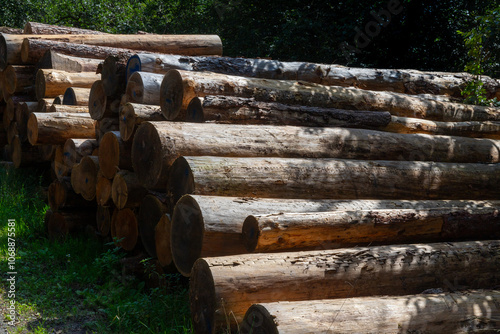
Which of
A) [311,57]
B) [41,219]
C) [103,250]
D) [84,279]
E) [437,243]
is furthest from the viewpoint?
[311,57]

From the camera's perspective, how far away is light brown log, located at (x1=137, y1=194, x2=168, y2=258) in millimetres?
4824

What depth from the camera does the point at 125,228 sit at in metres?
5.50

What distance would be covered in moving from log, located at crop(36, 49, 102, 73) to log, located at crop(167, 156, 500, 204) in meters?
4.46

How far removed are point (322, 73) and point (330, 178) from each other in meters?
3.22

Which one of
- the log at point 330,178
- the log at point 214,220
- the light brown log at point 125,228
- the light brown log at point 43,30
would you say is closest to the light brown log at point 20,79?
the light brown log at point 43,30

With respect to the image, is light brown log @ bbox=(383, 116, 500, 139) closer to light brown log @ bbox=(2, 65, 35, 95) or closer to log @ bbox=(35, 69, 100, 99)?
log @ bbox=(35, 69, 100, 99)

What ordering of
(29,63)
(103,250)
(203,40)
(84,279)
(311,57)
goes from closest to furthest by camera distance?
1. (84,279)
2. (103,250)
3. (29,63)
4. (203,40)
5. (311,57)

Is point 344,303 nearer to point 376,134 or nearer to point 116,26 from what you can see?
point 376,134

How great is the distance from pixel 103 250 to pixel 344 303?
3.60 m

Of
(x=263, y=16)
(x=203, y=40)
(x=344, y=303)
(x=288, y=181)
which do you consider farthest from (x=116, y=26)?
(x=344, y=303)

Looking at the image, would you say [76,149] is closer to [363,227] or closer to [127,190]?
[127,190]

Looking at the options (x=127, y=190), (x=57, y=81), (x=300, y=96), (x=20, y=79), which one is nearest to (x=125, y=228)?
(x=127, y=190)

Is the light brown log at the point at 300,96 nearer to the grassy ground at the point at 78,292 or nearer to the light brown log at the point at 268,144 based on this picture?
the light brown log at the point at 268,144

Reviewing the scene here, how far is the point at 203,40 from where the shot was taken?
936 centimetres
